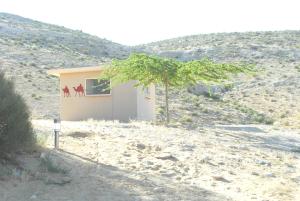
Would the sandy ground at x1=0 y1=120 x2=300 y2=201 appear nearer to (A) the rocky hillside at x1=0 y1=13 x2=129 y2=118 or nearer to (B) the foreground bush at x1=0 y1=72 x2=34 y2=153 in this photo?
(B) the foreground bush at x1=0 y1=72 x2=34 y2=153

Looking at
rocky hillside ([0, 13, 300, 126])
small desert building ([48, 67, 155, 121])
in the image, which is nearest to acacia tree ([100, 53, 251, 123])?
small desert building ([48, 67, 155, 121])

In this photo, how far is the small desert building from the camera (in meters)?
28.7

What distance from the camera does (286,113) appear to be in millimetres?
49312

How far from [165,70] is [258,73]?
120ft

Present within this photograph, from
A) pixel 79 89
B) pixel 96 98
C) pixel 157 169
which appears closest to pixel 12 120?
pixel 157 169

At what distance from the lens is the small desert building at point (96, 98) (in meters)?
28.7

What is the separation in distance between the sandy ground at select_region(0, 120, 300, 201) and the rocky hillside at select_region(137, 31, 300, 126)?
67.5 ft

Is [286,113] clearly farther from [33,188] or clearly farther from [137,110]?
[33,188]

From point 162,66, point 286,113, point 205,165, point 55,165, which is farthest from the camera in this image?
point 286,113

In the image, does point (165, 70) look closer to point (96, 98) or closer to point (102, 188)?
point (96, 98)

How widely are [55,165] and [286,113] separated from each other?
39428 mm

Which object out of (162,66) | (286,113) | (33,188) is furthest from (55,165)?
(286,113)

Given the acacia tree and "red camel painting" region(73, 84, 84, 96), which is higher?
the acacia tree

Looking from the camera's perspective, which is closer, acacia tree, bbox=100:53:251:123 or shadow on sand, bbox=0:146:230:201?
shadow on sand, bbox=0:146:230:201
